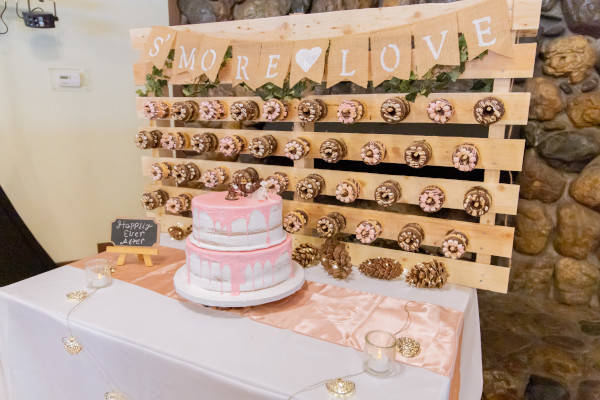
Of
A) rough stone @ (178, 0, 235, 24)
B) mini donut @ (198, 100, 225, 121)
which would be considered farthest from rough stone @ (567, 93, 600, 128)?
rough stone @ (178, 0, 235, 24)

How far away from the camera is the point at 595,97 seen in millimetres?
2021

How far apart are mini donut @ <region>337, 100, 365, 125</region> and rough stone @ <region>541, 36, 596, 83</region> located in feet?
4.05

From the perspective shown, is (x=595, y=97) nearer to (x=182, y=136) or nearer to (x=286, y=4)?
(x=286, y=4)

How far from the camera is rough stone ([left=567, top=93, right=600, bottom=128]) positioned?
79.7 inches

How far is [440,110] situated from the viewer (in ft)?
4.35

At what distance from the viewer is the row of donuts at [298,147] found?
4.39 ft

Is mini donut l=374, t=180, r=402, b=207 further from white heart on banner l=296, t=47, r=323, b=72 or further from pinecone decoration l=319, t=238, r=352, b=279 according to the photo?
white heart on banner l=296, t=47, r=323, b=72

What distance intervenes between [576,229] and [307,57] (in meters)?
1.67

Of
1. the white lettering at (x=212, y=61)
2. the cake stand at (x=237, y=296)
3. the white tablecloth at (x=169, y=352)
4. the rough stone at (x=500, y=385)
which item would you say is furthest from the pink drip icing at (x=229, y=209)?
the rough stone at (x=500, y=385)

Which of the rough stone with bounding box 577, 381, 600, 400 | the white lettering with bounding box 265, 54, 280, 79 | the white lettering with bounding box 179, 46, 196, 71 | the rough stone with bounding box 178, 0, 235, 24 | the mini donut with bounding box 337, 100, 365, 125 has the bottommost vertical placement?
the rough stone with bounding box 577, 381, 600, 400

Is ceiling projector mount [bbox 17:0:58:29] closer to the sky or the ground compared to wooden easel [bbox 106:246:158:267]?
closer to the sky

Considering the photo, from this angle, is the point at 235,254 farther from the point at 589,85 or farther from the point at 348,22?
the point at 589,85

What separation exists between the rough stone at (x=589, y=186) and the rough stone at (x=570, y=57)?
43 centimetres

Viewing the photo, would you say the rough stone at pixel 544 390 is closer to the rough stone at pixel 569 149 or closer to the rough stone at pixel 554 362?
the rough stone at pixel 554 362
